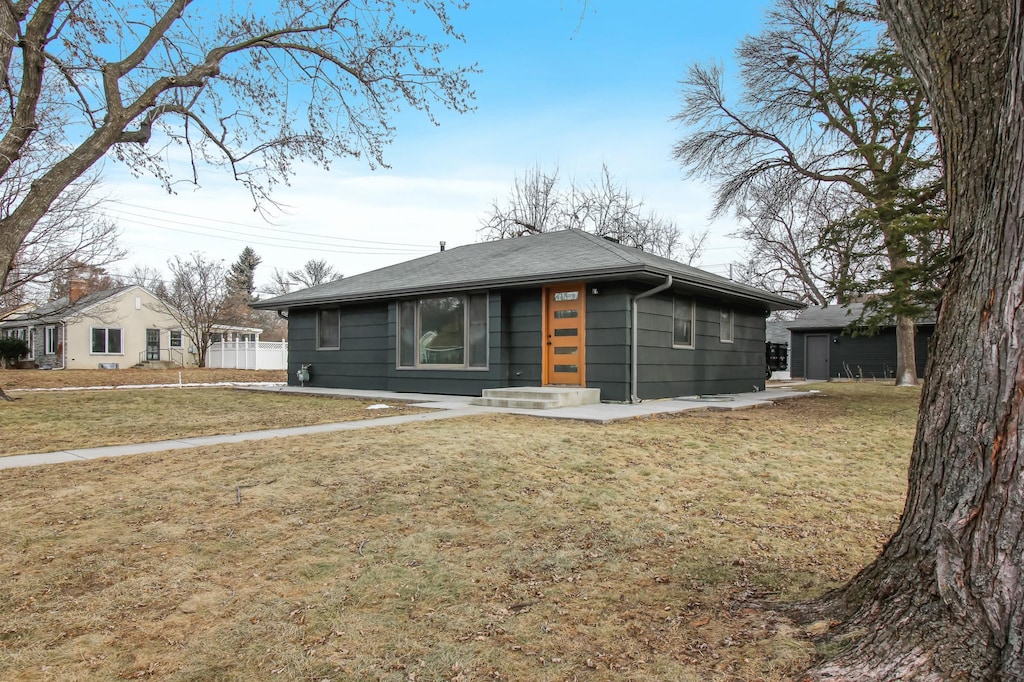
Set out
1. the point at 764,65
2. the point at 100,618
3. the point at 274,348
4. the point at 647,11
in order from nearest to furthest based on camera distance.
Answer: the point at 100,618 → the point at 647,11 → the point at 764,65 → the point at 274,348

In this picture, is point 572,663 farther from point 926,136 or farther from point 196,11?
point 926,136

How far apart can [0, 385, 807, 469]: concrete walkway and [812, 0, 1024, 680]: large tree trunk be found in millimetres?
5706

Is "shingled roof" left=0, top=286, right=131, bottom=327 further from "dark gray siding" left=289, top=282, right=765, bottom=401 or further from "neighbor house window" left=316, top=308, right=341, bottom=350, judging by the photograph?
"dark gray siding" left=289, top=282, right=765, bottom=401

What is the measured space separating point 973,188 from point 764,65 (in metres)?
17.3

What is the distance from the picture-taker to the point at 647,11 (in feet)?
15.8

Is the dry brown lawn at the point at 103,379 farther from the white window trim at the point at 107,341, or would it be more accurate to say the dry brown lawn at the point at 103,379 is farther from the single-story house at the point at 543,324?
the single-story house at the point at 543,324

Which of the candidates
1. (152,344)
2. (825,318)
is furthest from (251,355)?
(825,318)

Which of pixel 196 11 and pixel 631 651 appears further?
pixel 196 11

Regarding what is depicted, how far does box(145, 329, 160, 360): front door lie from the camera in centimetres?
2969

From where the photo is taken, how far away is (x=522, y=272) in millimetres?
10742

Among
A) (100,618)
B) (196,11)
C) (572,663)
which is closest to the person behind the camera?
(572,663)

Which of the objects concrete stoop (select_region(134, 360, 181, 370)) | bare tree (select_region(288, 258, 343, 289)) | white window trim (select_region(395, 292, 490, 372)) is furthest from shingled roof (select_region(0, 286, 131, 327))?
white window trim (select_region(395, 292, 490, 372))

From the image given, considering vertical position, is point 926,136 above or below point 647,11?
above

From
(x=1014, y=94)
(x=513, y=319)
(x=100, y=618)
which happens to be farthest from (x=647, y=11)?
(x=513, y=319)
